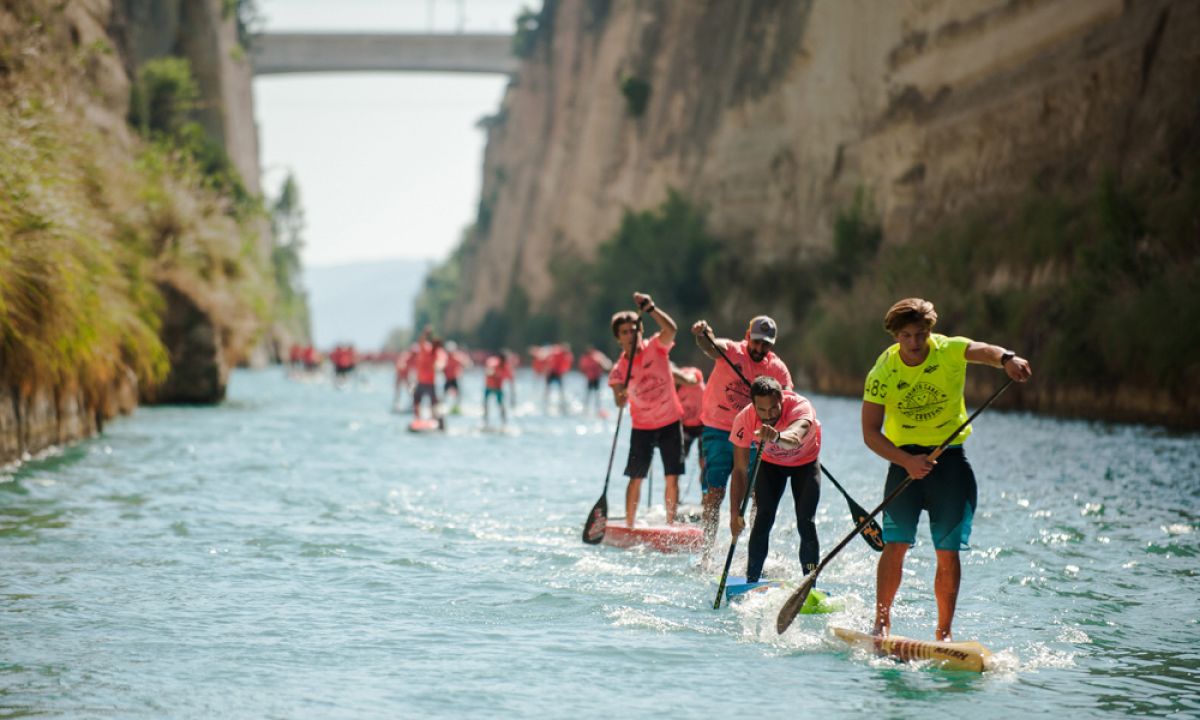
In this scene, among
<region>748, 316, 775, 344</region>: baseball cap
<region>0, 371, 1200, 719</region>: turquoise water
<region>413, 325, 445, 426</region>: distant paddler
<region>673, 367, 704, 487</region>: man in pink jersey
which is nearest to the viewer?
<region>0, 371, 1200, 719</region>: turquoise water

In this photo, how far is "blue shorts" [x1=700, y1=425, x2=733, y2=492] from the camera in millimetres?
11195

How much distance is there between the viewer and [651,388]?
12391 mm

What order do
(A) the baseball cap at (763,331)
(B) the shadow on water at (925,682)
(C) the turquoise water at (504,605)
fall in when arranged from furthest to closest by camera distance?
(A) the baseball cap at (763,331) < (B) the shadow on water at (925,682) < (C) the turquoise water at (504,605)

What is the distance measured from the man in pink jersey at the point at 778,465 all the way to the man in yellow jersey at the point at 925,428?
4.31 feet

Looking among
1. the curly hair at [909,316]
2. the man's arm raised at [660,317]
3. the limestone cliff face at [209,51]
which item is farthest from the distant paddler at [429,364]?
the limestone cliff face at [209,51]

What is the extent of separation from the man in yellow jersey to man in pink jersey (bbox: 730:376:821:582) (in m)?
1.31

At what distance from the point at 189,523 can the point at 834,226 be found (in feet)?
118

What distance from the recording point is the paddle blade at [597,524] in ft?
40.0

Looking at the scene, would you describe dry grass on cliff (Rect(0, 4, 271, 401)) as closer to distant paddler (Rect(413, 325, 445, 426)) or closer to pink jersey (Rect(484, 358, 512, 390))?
distant paddler (Rect(413, 325, 445, 426))

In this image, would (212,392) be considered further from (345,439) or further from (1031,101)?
(1031,101)

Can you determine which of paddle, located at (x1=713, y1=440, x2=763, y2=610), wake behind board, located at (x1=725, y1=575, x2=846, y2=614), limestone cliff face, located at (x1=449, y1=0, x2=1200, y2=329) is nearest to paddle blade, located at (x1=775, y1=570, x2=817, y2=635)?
wake behind board, located at (x1=725, y1=575, x2=846, y2=614)

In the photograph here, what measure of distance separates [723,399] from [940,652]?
12.4 ft

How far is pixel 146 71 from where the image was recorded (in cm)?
5166

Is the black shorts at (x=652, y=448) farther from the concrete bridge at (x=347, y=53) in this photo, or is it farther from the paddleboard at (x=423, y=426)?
the concrete bridge at (x=347, y=53)
